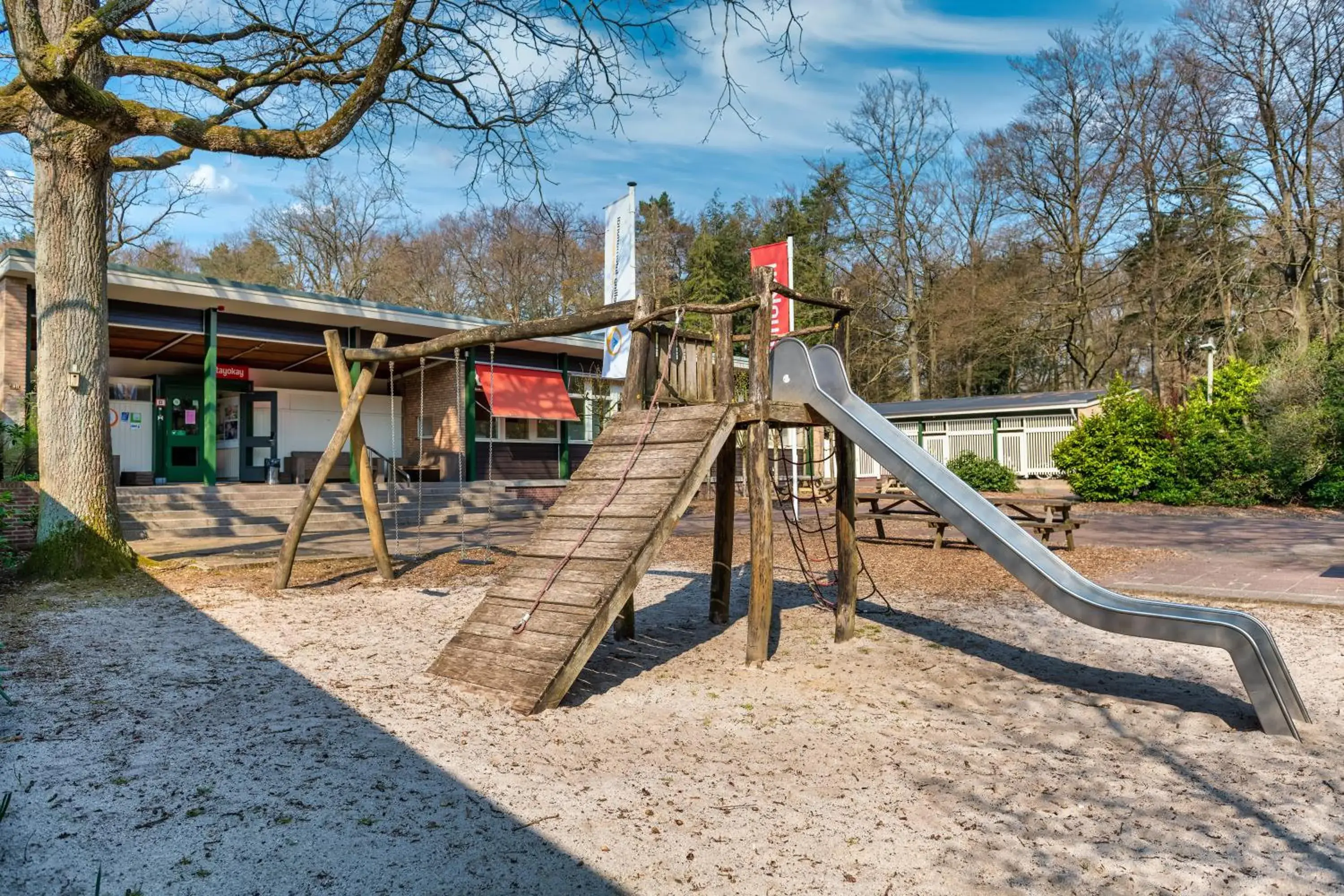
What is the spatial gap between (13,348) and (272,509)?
452cm

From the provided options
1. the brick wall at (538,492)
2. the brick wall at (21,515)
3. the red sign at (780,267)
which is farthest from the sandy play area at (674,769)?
the brick wall at (538,492)

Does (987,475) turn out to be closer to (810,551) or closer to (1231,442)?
(1231,442)

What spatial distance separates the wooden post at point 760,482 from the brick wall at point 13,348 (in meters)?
12.9

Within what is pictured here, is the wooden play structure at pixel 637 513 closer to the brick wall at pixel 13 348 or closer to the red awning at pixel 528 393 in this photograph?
the brick wall at pixel 13 348

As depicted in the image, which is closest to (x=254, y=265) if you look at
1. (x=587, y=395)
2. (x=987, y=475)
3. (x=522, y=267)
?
(x=522, y=267)

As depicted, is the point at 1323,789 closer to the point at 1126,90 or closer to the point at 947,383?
the point at 1126,90

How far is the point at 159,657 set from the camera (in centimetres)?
566

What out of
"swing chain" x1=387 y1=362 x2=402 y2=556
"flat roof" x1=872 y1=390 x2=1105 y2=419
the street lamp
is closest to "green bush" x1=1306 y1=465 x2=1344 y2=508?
the street lamp

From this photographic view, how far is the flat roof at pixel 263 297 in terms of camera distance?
13.4 meters

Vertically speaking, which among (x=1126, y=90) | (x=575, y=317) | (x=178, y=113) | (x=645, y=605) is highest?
(x=1126, y=90)

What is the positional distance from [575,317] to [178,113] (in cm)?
501

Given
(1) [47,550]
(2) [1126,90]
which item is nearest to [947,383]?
(2) [1126,90]

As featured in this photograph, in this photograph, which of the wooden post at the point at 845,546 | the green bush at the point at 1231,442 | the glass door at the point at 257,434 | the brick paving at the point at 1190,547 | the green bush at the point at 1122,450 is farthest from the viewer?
the glass door at the point at 257,434

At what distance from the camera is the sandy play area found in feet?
9.33
